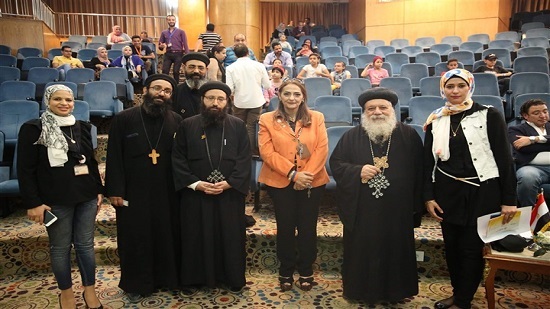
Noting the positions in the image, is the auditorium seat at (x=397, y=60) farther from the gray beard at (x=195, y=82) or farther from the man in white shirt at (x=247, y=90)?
the gray beard at (x=195, y=82)

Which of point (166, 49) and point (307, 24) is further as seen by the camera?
point (307, 24)

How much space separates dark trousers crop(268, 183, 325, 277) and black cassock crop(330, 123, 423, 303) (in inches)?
9.9

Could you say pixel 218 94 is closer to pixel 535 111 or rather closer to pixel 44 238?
pixel 44 238

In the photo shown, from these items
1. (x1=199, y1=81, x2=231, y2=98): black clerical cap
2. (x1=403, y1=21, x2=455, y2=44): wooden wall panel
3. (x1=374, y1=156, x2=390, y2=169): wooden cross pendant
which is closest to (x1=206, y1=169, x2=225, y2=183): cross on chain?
(x1=199, y1=81, x2=231, y2=98): black clerical cap

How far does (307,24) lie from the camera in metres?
14.5

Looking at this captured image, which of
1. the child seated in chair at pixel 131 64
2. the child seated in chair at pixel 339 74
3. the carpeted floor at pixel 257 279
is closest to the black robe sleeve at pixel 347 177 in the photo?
the carpeted floor at pixel 257 279

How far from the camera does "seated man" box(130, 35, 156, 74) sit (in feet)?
28.0

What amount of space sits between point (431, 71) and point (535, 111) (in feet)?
16.5

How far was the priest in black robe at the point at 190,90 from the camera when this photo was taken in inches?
130

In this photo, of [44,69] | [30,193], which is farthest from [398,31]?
[30,193]

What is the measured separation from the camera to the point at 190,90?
336cm

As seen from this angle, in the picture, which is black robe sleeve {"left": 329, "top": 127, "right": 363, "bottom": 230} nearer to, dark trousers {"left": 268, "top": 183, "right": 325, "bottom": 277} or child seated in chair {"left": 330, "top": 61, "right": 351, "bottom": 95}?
dark trousers {"left": 268, "top": 183, "right": 325, "bottom": 277}

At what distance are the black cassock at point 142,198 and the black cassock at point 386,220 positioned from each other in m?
1.22

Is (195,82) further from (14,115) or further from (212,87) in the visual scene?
(14,115)
